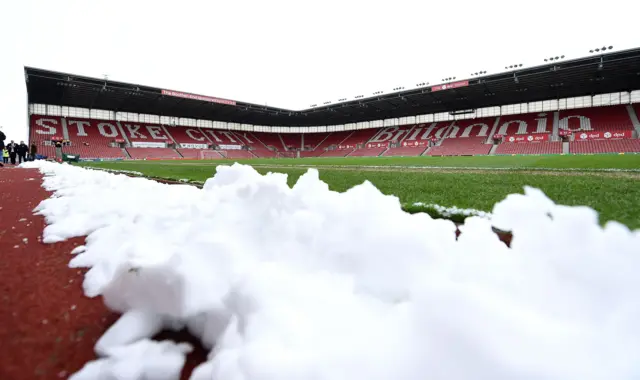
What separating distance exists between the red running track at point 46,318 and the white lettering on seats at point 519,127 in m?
36.0

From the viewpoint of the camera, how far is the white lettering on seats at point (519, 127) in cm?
3040

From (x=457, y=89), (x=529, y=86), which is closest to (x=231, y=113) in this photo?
(x=457, y=89)

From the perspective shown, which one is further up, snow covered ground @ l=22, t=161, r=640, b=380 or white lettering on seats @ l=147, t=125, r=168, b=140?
white lettering on seats @ l=147, t=125, r=168, b=140

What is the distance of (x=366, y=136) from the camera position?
42656 millimetres

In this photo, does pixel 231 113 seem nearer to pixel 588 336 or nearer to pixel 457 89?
pixel 457 89

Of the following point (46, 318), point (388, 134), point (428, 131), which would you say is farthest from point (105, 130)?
point (46, 318)

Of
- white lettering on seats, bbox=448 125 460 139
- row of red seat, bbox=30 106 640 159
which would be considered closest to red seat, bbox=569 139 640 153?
row of red seat, bbox=30 106 640 159

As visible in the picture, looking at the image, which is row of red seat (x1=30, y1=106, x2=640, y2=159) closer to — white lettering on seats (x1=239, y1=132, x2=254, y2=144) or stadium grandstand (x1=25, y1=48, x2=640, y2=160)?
white lettering on seats (x1=239, y1=132, x2=254, y2=144)

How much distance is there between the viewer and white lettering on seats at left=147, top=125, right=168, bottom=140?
120ft

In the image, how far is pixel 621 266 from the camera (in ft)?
2.14

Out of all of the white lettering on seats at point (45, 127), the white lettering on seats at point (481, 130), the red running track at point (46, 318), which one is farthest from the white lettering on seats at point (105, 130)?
the red running track at point (46, 318)

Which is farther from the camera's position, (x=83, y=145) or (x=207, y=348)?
(x=83, y=145)

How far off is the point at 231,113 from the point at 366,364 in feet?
138

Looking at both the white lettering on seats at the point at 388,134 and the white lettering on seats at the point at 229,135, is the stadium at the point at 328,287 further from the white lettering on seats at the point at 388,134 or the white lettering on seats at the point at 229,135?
the white lettering on seats at the point at 229,135
